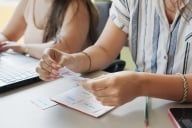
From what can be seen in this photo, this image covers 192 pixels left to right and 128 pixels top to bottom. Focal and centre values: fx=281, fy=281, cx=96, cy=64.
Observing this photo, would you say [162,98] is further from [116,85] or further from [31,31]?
[31,31]

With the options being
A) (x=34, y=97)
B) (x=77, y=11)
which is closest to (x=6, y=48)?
(x=77, y=11)

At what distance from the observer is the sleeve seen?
3.63 ft

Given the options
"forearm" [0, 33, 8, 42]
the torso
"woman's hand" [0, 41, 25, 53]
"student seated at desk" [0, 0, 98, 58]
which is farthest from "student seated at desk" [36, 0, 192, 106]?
"forearm" [0, 33, 8, 42]

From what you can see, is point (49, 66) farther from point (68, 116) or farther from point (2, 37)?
point (2, 37)

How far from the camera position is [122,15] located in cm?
112

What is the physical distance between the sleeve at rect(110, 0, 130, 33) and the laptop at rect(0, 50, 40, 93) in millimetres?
374

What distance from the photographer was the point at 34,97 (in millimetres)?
844

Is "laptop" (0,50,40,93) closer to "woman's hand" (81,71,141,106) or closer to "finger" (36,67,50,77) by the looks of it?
"finger" (36,67,50,77)

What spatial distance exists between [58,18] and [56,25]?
0.12ft

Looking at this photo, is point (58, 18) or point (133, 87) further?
point (58, 18)

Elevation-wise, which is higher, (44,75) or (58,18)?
(58,18)

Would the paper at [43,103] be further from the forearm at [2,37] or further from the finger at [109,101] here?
the forearm at [2,37]

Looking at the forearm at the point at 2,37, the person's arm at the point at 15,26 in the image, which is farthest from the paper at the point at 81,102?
the person's arm at the point at 15,26

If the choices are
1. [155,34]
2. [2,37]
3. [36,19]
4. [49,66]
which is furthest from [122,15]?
[2,37]
